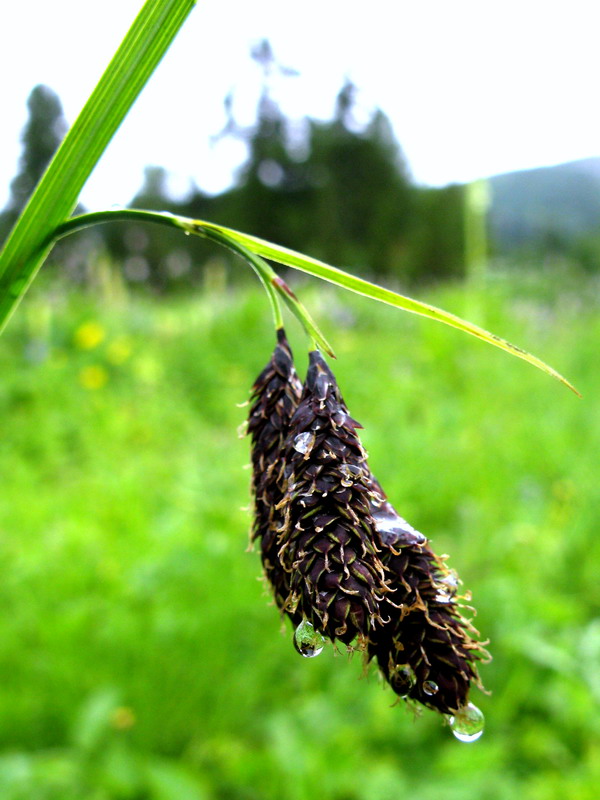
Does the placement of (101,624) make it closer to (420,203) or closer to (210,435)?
(210,435)

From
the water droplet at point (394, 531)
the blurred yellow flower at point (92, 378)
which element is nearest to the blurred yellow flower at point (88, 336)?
the blurred yellow flower at point (92, 378)

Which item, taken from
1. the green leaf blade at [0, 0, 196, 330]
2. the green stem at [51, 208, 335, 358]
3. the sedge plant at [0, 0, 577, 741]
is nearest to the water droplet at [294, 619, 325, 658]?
the sedge plant at [0, 0, 577, 741]

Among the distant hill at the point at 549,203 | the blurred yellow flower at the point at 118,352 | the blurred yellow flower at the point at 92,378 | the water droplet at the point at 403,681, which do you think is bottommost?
the water droplet at the point at 403,681

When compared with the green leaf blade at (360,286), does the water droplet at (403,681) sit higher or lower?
lower

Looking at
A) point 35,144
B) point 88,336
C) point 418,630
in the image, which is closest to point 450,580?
point 418,630

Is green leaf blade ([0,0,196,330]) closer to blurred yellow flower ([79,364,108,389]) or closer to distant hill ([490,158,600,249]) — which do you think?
blurred yellow flower ([79,364,108,389])

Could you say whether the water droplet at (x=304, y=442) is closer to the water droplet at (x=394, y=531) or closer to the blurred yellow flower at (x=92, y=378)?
the water droplet at (x=394, y=531)

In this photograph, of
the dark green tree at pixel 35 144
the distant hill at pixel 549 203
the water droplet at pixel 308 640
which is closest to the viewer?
the water droplet at pixel 308 640
